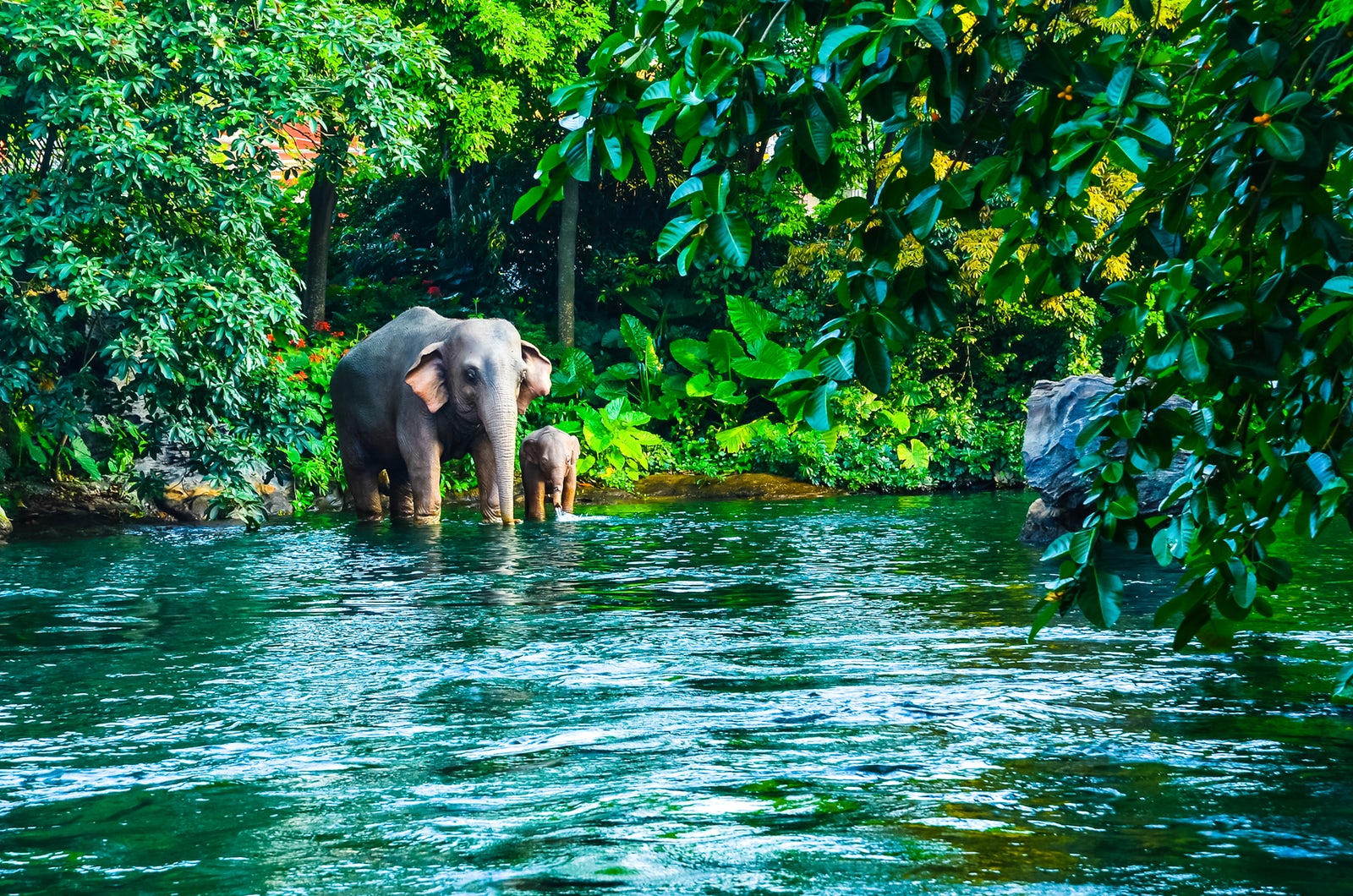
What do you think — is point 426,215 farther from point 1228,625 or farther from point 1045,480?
point 1228,625

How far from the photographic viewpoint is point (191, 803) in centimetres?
477

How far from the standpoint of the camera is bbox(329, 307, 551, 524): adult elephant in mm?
16828

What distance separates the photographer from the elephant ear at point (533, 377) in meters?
17.9

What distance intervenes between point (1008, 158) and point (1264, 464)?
1.02 metres

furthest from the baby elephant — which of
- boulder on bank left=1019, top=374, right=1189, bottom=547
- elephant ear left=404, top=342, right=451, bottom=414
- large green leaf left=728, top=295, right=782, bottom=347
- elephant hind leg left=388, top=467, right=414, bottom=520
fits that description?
large green leaf left=728, top=295, right=782, bottom=347

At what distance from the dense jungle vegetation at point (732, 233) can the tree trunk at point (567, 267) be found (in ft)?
0.27

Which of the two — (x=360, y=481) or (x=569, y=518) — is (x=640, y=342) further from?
(x=569, y=518)

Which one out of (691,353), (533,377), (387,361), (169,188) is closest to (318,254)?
(691,353)

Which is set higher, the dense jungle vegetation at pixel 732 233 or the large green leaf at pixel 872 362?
the dense jungle vegetation at pixel 732 233

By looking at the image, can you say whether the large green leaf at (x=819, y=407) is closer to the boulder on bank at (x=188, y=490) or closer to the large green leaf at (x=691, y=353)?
the boulder on bank at (x=188, y=490)

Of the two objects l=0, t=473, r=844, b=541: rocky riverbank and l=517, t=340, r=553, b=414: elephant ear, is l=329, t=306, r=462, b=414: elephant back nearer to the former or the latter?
l=517, t=340, r=553, b=414: elephant ear

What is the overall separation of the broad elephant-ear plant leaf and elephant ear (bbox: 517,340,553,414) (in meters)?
14.6

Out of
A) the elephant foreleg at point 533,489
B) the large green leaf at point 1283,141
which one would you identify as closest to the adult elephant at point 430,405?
the elephant foreleg at point 533,489

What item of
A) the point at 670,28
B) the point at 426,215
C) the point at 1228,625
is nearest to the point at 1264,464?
the point at 1228,625
